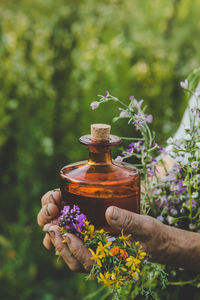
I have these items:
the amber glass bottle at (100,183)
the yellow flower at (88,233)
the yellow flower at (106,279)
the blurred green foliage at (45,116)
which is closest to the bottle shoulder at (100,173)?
the amber glass bottle at (100,183)

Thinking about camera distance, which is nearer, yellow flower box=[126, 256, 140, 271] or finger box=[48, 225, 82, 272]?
yellow flower box=[126, 256, 140, 271]

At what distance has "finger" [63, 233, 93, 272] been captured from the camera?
1.03 m

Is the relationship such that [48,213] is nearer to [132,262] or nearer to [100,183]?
[100,183]

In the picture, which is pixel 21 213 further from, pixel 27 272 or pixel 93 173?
pixel 93 173

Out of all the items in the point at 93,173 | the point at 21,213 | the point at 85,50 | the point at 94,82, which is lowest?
the point at 21,213

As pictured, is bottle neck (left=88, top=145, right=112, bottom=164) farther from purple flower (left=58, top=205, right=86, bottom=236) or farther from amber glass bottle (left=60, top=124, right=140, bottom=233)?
purple flower (left=58, top=205, right=86, bottom=236)

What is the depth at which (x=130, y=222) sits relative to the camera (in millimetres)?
1013

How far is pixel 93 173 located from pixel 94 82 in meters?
2.39

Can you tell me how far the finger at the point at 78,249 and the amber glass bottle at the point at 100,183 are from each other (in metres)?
0.07

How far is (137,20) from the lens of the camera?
6566 mm

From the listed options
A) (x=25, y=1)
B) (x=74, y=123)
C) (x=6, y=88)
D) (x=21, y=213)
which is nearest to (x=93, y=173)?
(x=21, y=213)

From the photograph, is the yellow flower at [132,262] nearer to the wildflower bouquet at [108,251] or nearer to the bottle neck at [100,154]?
the wildflower bouquet at [108,251]

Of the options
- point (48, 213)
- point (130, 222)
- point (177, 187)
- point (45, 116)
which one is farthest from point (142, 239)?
point (45, 116)

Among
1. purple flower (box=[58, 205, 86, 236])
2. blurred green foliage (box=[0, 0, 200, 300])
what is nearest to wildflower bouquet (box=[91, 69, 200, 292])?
purple flower (box=[58, 205, 86, 236])
